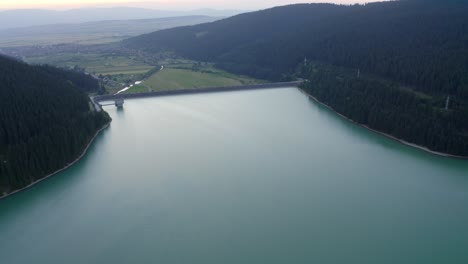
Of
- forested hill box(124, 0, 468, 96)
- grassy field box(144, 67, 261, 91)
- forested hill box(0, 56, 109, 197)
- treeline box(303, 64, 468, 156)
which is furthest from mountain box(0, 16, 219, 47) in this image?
treeline box(303, 64, 468, 156)

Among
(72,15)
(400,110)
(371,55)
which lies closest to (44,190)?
(400,110)

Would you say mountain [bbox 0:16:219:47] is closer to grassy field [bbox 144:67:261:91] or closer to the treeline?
grassy field [bbox 144:67:261:91]

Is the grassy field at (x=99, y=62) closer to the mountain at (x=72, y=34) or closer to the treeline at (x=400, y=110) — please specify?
the treeline at (x=400, y=110)

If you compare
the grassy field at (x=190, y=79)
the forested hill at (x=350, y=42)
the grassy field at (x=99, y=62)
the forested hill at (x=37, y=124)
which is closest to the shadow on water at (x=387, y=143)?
the forested hill at (x=350, y=42)

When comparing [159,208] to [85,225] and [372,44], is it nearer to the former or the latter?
[85,225]

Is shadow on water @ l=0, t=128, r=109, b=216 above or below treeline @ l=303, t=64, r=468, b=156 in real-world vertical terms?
below
